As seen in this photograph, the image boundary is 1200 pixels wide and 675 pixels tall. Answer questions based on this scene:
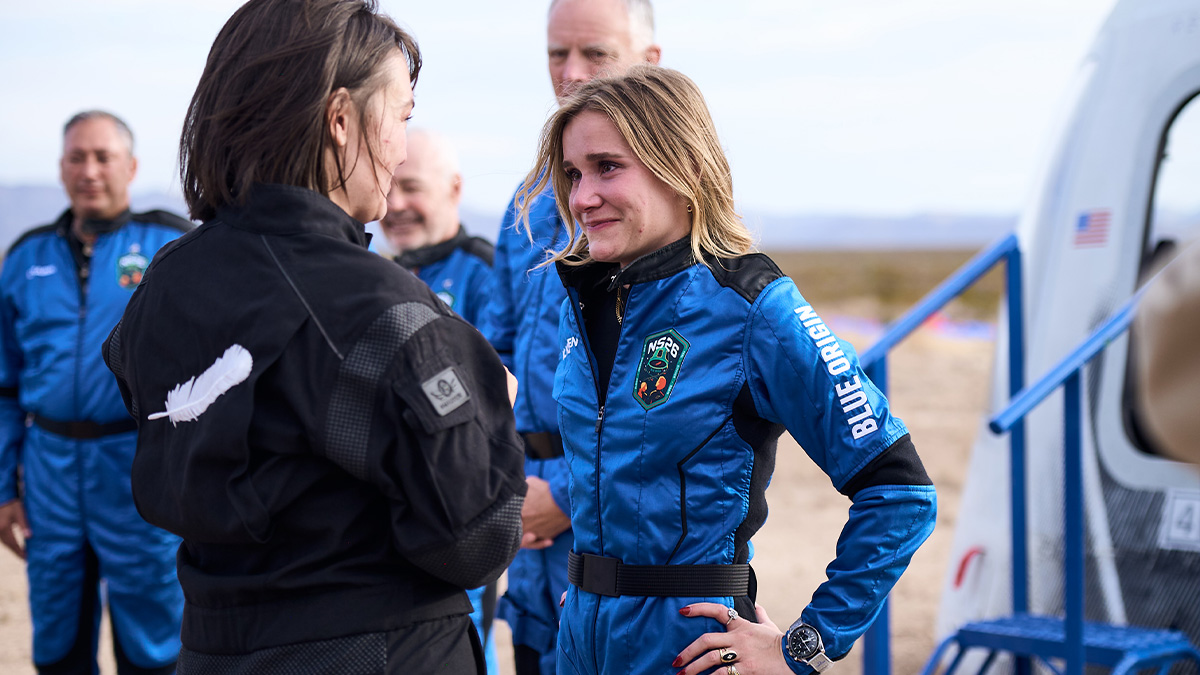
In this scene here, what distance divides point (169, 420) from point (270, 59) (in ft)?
1.91

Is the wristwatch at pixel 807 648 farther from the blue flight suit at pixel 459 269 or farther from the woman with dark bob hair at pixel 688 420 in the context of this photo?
the blue flight suit at pixel 459 269

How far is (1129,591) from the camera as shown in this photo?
4.00 meters

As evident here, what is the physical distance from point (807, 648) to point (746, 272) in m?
0.71

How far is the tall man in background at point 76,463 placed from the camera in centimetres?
442

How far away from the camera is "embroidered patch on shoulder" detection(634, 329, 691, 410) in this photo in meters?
1.96

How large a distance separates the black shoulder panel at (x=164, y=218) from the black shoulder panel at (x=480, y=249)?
1.36 meters

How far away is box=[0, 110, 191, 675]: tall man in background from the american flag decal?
418 centimetres

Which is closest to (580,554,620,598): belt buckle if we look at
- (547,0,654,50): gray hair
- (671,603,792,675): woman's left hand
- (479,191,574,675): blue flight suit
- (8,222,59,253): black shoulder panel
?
(671,603,792,675): woman's left hand

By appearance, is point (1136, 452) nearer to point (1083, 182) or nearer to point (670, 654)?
point (1083, 182)

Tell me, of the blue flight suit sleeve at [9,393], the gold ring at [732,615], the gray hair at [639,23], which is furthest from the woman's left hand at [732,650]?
the blue flight suit sleeve at [9,393]

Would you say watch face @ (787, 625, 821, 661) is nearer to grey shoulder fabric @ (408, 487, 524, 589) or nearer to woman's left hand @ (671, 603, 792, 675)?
woman's left hand @ (671, 603, 792, 675)

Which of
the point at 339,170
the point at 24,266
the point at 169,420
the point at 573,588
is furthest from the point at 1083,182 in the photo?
the point at 24,266

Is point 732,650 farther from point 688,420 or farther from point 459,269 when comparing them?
point 459,269

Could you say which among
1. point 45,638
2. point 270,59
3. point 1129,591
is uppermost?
point 270,59
